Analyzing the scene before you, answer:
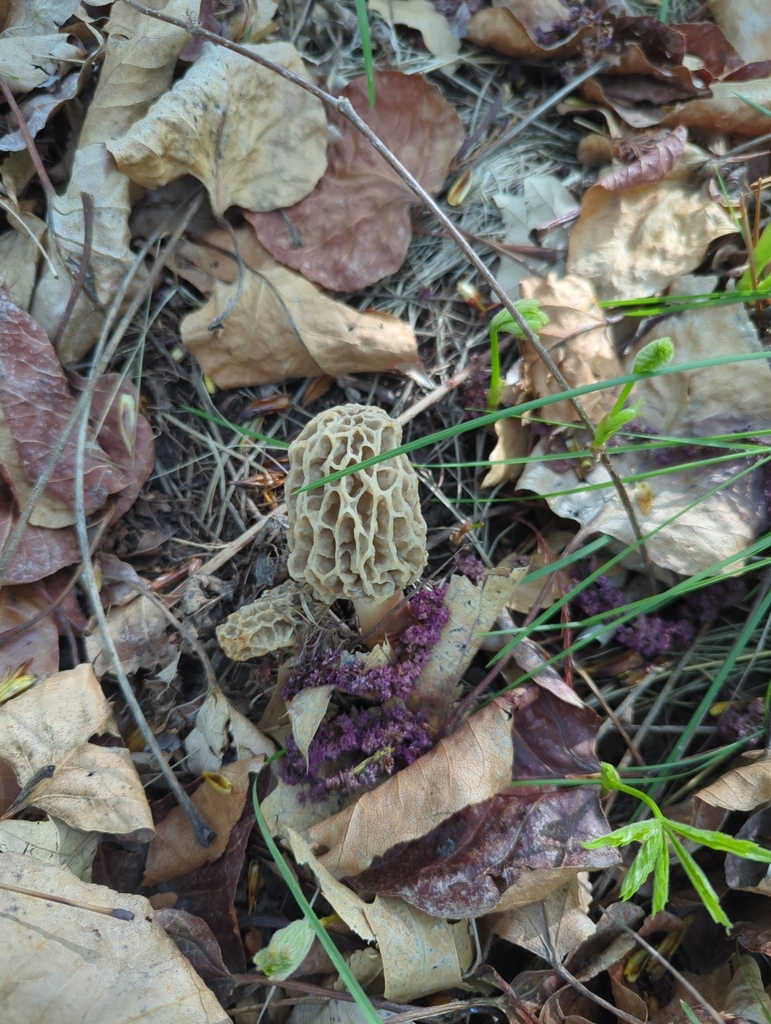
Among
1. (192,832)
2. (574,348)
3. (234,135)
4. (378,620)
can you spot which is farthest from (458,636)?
(234,135)

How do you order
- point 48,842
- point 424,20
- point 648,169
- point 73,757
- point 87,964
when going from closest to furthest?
point 87,964
point 48,842
point 73,757
point 648,169
point 424,20

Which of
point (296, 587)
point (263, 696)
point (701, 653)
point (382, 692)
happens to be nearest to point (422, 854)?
point (382, 692)

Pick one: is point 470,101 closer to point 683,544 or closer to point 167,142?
point 167,142

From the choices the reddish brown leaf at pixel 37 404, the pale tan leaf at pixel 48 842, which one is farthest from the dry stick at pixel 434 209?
the pale tan leaf at pixel 48 842

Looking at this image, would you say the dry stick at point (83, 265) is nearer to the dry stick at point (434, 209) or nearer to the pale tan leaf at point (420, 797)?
the dry stick at point (434, 209)

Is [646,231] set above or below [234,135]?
below

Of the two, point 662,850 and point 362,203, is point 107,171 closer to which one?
point 362,203
